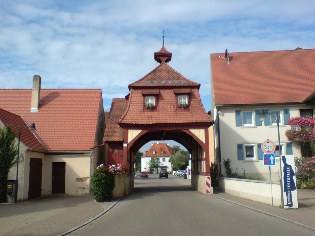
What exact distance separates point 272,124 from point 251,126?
1870mm

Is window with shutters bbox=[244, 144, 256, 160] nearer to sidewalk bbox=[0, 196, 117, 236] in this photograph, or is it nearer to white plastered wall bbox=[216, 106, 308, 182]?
white plastered wall bbox=[216, 106, 308, 182]

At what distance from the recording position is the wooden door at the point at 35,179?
75.8 feet

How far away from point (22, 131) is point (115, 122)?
9594mm

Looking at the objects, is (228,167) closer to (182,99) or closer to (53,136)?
(182,99)

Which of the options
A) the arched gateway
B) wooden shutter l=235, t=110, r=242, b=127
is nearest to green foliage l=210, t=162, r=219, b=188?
the arched gateway

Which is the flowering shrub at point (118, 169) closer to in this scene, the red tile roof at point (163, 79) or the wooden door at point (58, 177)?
the wooden door at point (58, 177)

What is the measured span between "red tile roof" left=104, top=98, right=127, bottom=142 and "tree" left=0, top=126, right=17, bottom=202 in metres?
9.89

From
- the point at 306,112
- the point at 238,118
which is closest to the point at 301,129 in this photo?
the point at 306,112

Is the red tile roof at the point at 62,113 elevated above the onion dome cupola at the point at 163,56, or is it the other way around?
the onion dome cupola at the point at 163,56

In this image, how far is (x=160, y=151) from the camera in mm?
126500

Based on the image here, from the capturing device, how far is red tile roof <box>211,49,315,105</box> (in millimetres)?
33438

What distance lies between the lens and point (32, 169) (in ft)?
76.5

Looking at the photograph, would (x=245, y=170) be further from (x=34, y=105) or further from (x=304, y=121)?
(x=34, y=105)

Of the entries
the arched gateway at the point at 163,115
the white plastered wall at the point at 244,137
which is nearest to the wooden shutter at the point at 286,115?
the white plastered wall at the point at 244,137
